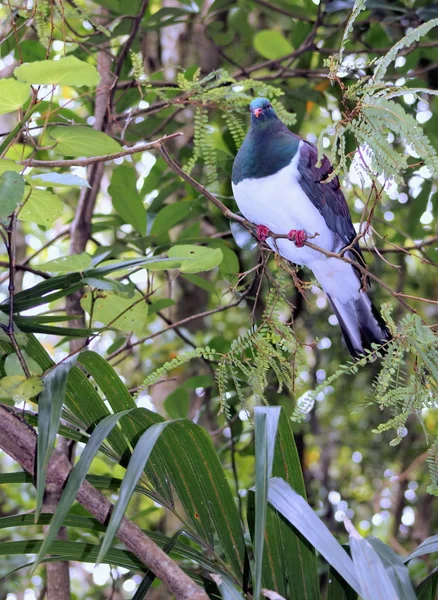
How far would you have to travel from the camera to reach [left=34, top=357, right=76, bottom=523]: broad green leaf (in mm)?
783

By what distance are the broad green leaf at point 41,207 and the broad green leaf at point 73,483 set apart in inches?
14.6

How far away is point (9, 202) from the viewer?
837 millimetres

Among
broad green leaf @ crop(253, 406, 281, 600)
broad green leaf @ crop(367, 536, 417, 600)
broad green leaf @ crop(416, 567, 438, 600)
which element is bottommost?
broad green leaf @ crop(416, 567, 438, 600)

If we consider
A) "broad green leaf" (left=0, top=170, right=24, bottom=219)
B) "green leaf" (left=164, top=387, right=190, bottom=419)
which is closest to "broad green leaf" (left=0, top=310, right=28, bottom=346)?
"broad green leaf" (left=0, top=170, right=24, bottom=219)

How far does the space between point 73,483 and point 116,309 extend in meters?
0.47

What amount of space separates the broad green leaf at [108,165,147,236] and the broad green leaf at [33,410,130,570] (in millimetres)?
854

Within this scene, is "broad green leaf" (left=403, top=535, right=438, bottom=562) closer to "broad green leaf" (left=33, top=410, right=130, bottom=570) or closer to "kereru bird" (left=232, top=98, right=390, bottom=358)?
"broad green leaf" (left=33, top=410, right=130, bottom=570)

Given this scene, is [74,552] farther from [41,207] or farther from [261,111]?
[261,111]

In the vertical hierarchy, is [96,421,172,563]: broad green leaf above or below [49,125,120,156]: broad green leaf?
below

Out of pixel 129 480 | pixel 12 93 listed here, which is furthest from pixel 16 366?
pixel 12 93

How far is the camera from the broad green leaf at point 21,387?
893 millimetres

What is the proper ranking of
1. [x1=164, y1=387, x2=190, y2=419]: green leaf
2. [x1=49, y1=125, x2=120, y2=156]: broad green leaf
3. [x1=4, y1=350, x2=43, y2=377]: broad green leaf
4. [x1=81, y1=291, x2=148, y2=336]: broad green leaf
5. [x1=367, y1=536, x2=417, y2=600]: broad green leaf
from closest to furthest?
1. [x1=367, y1=536, x2=417, y2=600]: broad green leaf
2. [x1=4, y1=350, x2=43, y2=377]: broad green leaf
3. [x1=49, y1=125, x2=120, y2=156]: broad green leaf
4. [x1=81, y1=291, x2=148, y2=336]: broad green leaf
5. [x1=164, y1=387, x2=190, y2=419]: green leaf

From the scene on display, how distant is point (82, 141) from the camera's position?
3.48 feet

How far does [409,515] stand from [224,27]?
2419 millimetres
